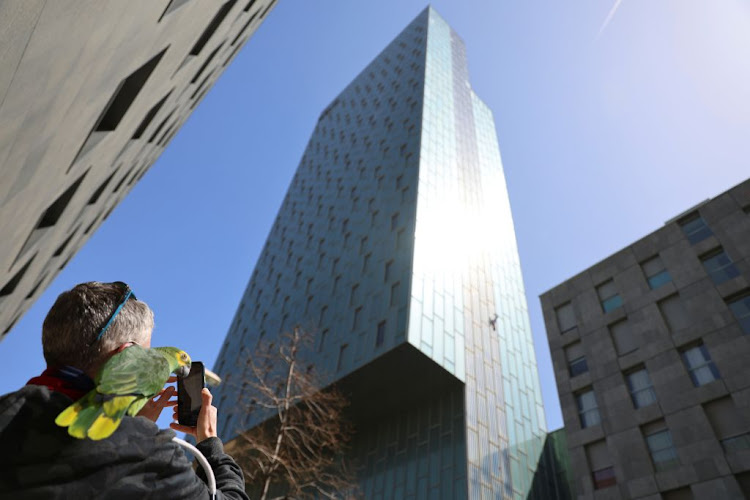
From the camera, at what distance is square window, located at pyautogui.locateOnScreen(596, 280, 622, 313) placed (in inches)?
1030

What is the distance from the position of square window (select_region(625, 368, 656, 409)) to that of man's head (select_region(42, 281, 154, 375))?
24.7 metres

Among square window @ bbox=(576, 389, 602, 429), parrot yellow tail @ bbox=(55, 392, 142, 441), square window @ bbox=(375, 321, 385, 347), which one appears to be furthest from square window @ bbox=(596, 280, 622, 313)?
parrot yellow tail @ bbox=(55, 392, 142, 441)

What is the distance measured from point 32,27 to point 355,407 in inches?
1181

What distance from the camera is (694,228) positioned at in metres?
25.0

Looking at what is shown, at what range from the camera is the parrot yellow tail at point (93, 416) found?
1.56m

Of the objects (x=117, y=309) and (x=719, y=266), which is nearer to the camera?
(x=117, y=309)

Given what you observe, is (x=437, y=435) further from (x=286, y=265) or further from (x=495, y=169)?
(x=495, y=169)

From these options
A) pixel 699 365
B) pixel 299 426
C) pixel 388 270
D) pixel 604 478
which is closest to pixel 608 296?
pixel 699 365

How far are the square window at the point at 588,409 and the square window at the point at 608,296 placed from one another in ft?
15.4

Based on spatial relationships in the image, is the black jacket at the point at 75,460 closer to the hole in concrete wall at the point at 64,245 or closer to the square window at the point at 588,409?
the hole in concrete wall at the point at 64,245

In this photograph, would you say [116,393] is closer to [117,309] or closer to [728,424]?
[117,309]

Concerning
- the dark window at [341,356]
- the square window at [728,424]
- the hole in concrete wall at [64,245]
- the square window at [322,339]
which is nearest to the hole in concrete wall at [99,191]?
the hole in concrete wall at [64,245]

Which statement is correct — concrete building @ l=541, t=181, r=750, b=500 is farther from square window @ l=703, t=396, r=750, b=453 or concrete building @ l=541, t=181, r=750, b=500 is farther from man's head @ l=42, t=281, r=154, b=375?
man's head @ l=42, t=281, r=154, b=375

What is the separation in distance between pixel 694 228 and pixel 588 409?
10.8m
